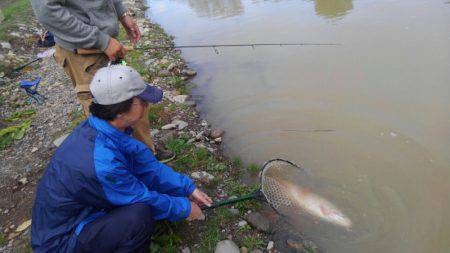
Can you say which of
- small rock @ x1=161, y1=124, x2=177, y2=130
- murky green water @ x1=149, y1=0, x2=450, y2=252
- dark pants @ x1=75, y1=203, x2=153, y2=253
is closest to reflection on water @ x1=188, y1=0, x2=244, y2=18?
murky green water @ x1=149, y1=0, x2=450, y2=252

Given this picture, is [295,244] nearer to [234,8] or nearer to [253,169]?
[253,169]

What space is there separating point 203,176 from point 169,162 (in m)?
0.48

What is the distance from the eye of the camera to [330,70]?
6.16 metres

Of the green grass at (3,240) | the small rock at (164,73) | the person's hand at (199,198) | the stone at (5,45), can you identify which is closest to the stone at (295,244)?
the person's hand at (199,198)

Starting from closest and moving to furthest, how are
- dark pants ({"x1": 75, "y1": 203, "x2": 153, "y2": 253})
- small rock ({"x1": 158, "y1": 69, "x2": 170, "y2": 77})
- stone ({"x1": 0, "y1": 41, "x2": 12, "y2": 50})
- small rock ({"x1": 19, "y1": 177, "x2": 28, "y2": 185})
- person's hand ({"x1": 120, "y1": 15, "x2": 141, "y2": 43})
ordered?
1. dark pants ({"x1": 75, "y1": 203, "x2": 153, "y2": 253})
2. person's hand ({"x1": 120, "y1": 15, "x2": 141, "y2": 43})
3. small rock ({"x1": 19, "y1": 177, "x2": 28, "y2": 185})
4. small rock ({"x1": 158, "y1": 69, "x2": 170, "y2": 77})
5. stone ({"x1": 0, "y1": 41, "x2": 12, "y2": 50})

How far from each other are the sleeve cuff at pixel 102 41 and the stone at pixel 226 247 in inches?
74.6

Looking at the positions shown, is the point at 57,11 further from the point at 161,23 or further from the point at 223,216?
the point at 161,23

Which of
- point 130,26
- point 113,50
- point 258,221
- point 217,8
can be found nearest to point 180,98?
point 130,26

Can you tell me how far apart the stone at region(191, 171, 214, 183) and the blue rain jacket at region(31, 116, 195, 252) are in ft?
3.73

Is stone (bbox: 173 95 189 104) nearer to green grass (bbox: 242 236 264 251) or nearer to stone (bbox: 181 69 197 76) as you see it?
stone (bbox: 181 69 197 76)

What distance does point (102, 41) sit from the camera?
3.01 m

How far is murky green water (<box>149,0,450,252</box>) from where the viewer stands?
3.38 meters

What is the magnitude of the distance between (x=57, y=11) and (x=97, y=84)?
35.1 inches

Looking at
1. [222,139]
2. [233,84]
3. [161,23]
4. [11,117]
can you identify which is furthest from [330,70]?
[161,23]
